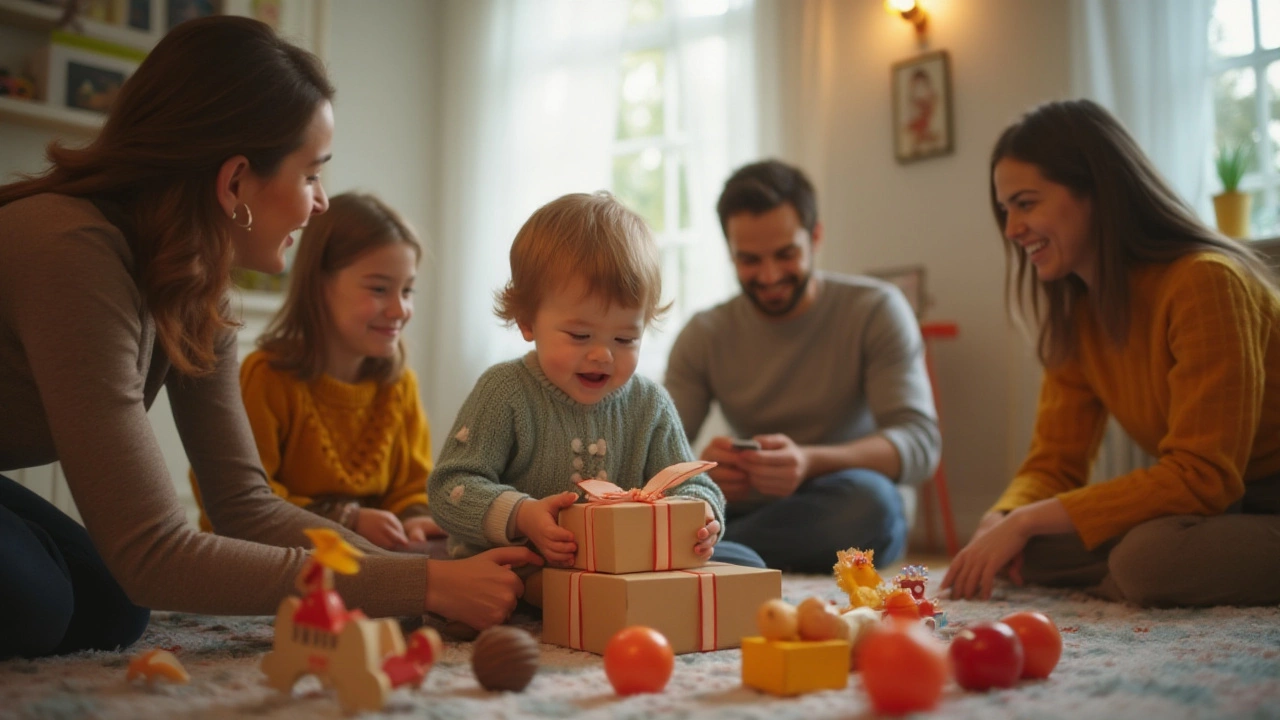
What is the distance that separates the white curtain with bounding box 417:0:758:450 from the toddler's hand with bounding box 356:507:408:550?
72.6 inches

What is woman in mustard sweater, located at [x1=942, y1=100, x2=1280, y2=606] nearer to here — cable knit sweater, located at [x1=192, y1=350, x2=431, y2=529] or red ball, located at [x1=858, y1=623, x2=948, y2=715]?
red ball, located at [x1=858, y1=623, x2=948, y2=715]

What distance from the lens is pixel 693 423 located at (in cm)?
249

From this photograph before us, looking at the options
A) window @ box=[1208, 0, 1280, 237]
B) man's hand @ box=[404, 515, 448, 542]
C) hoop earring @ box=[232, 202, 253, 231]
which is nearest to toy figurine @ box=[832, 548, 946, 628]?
man's hand @ box=[404, 515, 448, 542]

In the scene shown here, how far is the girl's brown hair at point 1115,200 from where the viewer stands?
181 centimetres

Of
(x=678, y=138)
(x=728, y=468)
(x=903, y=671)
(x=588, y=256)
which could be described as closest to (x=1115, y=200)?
(x=728, y=468)

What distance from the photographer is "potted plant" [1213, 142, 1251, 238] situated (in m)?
2.43

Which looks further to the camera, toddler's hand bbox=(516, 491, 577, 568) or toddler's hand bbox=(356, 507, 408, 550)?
toddler's hand bbox=(356, 507, 408, 550)

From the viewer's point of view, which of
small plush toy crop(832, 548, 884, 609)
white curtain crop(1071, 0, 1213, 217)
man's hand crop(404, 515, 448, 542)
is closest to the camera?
small plush toy crop(832, 548, 884, 609)

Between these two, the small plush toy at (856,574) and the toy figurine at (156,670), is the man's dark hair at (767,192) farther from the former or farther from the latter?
the toy figurine at (156,670)

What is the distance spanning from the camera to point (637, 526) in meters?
1.24

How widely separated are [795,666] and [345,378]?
1.29 meters

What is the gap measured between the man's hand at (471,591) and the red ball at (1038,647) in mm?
592

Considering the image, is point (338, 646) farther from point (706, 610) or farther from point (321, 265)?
point (321, 265)

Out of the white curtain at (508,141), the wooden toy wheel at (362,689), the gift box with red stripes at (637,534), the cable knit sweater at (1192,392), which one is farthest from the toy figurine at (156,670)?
the white curtain at (508,141)
